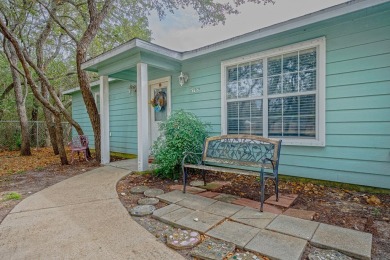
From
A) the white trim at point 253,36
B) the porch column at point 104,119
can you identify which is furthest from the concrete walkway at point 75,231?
the white trim at point 253,36

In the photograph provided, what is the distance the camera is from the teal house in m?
3.09

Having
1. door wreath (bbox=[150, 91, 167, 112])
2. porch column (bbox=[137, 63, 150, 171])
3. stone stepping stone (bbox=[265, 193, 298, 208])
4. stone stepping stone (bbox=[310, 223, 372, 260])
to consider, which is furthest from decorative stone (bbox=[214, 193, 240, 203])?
door wreath (bbox=[150, 91, 167, 112])

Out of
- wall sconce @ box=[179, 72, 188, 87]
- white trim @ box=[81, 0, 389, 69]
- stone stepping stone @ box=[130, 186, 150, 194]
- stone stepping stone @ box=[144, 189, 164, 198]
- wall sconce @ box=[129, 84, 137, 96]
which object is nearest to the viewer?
white trim @ box=[81, 0, 389, 69]

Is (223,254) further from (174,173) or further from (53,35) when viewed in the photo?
(53,35)

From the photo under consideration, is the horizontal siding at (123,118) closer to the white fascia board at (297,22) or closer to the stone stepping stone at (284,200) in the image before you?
the white fascia board at (297,22)

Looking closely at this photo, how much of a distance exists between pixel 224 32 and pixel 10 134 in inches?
429

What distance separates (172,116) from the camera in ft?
14.3

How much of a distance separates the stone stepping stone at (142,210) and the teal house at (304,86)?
1.94 meters

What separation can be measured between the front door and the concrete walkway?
3.00m

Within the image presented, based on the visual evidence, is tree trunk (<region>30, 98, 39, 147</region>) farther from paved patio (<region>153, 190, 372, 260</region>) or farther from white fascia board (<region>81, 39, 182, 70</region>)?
paved patio (<region>153, 190, 372, 260</region>)

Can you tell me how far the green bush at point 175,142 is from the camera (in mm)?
4027

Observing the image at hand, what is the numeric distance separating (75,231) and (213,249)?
144cm

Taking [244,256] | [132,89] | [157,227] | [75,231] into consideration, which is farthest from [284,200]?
[132,89]

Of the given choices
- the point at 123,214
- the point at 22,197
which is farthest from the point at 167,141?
the point at 22,197
